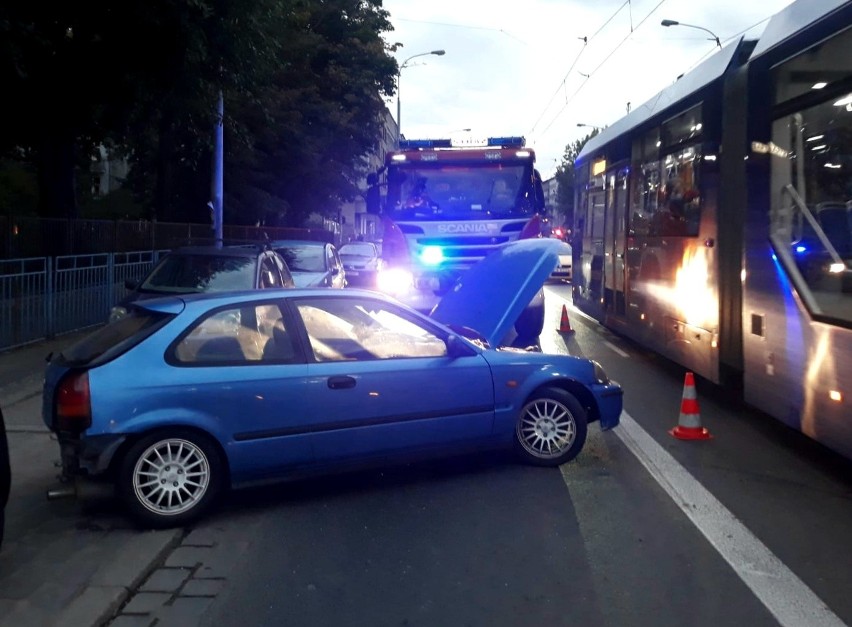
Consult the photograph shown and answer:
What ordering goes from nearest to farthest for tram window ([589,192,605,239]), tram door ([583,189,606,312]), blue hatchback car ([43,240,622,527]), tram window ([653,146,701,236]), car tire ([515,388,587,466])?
1. blue hatchback car ([43,240,622,527])
2. car tire ([515,388,587,466])
3. tram window ([653,146,701,236])
4. tram door ([583,189,606,312])
5. tram window ([589,192,605,239])

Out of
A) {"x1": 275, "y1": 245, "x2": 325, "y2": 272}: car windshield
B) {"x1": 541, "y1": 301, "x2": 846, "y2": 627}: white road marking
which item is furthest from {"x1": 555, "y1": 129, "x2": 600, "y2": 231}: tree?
{"x1": 541, "y1": 301, "x2": 846, "y2": 627}: white road marking

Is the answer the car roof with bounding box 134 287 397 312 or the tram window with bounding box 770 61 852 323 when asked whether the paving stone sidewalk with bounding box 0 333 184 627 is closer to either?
the car roof with bounding box 134 287 397 312

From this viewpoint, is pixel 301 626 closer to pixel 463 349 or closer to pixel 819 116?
pixel 463 349

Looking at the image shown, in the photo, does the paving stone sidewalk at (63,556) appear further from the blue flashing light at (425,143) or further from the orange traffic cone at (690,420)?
the blue flashing light at (425,143)

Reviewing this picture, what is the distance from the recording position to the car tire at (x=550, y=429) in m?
7.54

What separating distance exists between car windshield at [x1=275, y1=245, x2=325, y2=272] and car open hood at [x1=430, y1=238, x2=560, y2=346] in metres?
7.54

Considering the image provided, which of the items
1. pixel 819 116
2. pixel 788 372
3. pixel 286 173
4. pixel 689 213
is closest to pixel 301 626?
pixel 788 372

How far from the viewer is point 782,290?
25.8ft

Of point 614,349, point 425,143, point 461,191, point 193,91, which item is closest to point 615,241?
point 614,349

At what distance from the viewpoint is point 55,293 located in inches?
591

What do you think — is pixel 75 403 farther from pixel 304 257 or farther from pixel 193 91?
pixel 304 257

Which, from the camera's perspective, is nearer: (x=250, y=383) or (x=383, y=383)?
(x=250, y=383)

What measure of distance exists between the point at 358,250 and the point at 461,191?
54.8 feet

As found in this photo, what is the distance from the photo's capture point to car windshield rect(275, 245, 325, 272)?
1812cm
